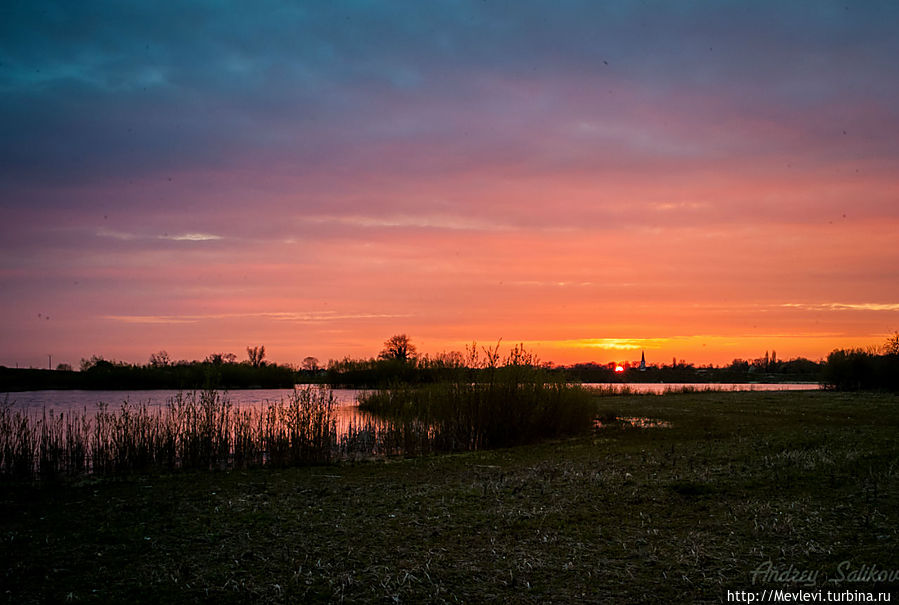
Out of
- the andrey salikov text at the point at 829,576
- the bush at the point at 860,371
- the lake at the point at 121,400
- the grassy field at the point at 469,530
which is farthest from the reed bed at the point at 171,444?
the bush at the point at 860,371

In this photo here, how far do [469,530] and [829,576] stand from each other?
391 centimetres

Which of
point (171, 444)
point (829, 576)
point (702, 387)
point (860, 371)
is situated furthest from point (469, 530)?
point (702, 387)

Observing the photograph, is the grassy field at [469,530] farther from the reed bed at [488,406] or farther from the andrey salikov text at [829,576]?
the reed bed at [488,406]

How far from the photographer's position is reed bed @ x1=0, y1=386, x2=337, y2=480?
43.7 ft

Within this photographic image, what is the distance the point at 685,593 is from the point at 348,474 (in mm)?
8453

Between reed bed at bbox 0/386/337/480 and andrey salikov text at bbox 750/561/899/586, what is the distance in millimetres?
10790

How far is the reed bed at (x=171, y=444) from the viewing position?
13.3 m

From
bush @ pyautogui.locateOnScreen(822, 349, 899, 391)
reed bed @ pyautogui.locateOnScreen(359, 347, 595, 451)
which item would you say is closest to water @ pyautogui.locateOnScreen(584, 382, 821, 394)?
bush @ pyautogui.locateOnScreen(822, 349, 899, 391)

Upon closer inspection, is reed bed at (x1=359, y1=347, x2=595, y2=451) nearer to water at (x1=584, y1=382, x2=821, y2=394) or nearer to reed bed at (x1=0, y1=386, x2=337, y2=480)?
reed bed at (x1=0, y1=386, x2=337, y2=480)

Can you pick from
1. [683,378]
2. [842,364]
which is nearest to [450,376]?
[842,364]

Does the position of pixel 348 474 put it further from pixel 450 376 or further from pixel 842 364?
pixel 842 364

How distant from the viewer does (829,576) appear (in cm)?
580

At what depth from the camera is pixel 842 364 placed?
44.9 meters

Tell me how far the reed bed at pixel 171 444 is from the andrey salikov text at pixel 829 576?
35.4 ft
